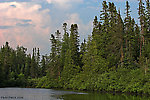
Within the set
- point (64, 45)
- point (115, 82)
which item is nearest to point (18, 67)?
point (64, 45)

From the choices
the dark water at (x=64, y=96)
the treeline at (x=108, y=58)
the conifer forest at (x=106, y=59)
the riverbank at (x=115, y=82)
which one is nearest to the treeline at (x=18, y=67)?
the conifer forest at (x=106, y=59)

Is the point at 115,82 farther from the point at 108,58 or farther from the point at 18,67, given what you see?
the point at 18,67

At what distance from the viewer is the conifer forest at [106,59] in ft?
Answer: 165

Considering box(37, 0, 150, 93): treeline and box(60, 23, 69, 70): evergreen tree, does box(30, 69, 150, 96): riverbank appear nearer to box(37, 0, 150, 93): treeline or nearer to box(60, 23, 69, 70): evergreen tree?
box(37, 0, 150, 93): treeline

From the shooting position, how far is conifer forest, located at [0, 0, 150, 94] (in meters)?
50.2

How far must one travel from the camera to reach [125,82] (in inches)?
1901

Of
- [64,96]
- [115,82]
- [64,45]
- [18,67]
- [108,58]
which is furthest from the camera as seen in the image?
[18,67]

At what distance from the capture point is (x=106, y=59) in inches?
2530

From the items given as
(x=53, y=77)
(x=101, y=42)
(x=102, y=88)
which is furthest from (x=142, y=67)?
(x=53, y=77)

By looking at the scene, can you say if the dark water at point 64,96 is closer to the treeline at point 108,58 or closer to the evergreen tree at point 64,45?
the treeline at point 108,58

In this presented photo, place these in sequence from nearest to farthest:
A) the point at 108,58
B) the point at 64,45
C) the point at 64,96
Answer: the point at 64,96
the point at 108,58
the point at 64,45

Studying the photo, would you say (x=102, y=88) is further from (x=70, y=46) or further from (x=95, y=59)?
(x=70, y=46)

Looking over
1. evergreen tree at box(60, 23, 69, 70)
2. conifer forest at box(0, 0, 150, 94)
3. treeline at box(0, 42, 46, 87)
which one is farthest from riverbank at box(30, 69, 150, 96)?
treeline at box(0, 42, 46, 87)

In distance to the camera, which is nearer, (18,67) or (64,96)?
(64,96)
